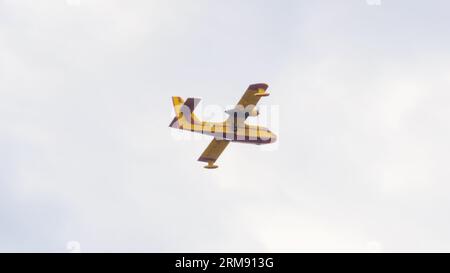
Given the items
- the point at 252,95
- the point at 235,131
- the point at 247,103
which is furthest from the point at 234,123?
the point at 252,95

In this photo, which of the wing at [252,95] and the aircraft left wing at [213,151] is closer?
the wing at [252,95]

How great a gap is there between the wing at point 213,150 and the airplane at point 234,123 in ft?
6.12

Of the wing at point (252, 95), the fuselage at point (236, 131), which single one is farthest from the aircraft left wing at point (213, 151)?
the wing at point (252, 95)

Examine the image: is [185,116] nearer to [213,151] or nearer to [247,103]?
[247,103]

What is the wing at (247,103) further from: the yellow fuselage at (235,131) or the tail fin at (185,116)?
the tail fin at (185,116)

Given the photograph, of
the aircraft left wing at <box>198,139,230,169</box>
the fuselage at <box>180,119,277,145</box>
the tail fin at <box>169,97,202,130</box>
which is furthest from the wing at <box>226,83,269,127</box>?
the aircraft left wing at <box>198,139,230,169</box>

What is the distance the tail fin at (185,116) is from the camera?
191 feet

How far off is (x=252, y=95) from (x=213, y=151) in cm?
924

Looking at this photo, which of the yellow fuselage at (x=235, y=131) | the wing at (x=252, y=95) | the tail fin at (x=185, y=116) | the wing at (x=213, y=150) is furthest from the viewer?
the wing at (x=213, y=150)
